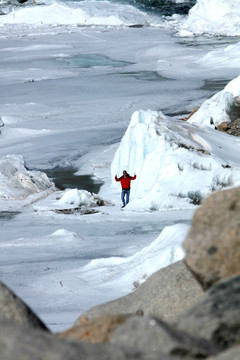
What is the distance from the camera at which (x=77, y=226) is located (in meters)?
13.0

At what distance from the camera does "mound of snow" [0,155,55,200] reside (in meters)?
16.3

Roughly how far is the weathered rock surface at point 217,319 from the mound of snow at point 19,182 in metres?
13.1

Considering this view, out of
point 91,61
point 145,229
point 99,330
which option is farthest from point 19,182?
point 91,61

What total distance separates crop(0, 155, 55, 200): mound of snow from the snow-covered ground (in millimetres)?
29

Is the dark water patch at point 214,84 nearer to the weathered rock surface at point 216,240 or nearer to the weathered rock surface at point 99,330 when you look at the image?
the weathered rock surface at point 216,240

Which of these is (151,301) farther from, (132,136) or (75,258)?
(132,136)

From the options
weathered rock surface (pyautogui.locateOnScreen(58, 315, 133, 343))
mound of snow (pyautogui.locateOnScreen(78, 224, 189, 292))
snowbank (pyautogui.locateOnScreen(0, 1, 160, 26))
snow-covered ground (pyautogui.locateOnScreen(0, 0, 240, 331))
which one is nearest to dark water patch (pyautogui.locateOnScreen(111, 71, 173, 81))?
snow-covered ground (pyautogui.locateOnScreen(0, 0, 240, 331))

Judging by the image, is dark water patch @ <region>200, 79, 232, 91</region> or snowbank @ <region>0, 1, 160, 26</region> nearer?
dark water patch @ <region>200, 79, 232, 91</region>

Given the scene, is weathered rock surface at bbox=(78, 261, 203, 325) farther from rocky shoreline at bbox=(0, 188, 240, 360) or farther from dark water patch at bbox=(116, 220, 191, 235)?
dark water patch at bbox=(116, 220, 191, 235)

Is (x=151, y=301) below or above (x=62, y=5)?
above

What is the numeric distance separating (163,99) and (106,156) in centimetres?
865

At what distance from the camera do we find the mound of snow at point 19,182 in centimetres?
1631

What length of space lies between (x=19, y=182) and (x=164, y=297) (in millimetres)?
12135

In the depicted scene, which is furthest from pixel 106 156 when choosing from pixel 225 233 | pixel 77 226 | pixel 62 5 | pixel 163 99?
pixel 62 5
